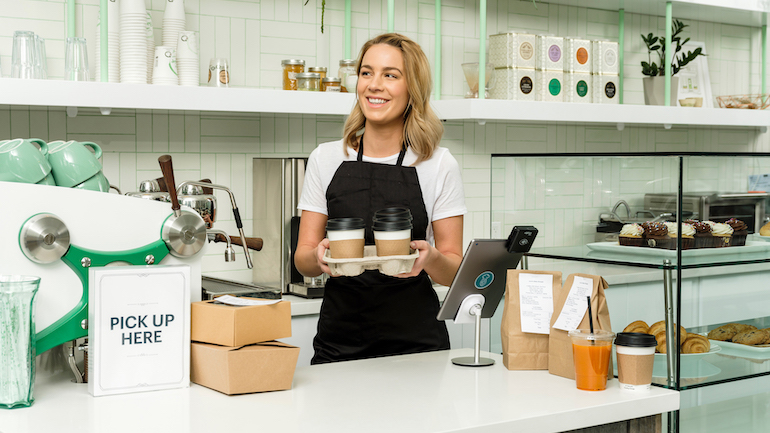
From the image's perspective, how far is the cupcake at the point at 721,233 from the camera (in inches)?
67.2

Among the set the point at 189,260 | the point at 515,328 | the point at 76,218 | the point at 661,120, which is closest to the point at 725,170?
the point at 515,328

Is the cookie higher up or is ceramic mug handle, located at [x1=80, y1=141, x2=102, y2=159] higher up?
ceramic mug handle, located at [x1=80, y1=141, x2=102, y2=159]

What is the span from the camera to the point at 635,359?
63.2 inches

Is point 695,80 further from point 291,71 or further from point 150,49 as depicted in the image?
point 150,49

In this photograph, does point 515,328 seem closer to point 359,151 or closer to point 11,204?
point 359,151

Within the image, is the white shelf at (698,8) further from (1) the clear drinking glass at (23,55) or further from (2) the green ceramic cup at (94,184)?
(2) the green ceramic cup at (94,184)

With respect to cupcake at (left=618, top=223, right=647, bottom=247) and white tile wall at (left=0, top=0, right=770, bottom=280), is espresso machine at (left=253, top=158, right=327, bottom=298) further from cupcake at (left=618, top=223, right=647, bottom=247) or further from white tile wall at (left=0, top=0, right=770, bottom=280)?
cupcake at (left=618, top=223, right=647, bottom=247)

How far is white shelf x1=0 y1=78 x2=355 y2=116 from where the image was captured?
2477 mm

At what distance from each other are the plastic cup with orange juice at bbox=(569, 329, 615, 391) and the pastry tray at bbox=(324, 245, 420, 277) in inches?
14.6

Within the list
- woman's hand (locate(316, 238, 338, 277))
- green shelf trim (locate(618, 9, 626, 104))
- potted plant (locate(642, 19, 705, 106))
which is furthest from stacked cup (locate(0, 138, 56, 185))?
green shelf trim (locate(618, 9, 626, 104))

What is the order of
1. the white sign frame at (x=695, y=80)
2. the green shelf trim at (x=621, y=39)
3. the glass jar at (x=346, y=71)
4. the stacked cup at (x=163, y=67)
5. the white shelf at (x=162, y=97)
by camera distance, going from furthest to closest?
the white sign frame at (x=695, y=80), the green shelf trim at (x=621, y=39), the glass jar at (x=346, y=71), the stacked cup at (x=163, y=67), the white shelf at (x=162, y=97)

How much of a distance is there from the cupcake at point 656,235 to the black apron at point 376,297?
60 centimetres

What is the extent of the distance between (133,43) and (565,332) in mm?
1806

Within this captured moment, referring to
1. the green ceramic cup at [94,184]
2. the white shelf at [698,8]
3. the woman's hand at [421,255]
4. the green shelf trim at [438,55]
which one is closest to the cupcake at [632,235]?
the woman's hand at [421,255]
